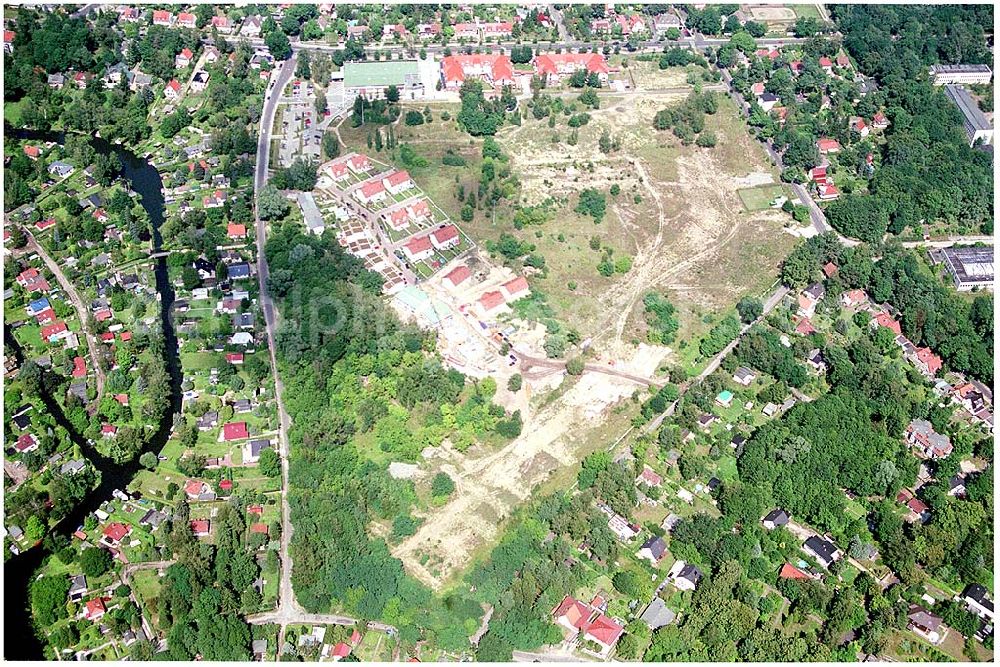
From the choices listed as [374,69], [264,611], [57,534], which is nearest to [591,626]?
[264,611]

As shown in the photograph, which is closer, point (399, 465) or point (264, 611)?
point (264, 611)

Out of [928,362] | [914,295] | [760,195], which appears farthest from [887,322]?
[760,195]

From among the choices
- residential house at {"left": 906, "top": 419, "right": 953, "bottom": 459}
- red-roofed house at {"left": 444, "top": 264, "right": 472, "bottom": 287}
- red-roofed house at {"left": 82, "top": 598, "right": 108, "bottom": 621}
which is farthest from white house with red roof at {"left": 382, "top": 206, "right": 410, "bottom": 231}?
residential house at {"left": 906, "top": 419, "right": 953, "bottom": 459}

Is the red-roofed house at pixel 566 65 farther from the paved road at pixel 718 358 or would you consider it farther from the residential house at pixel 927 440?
the residential house at pixel 927 440

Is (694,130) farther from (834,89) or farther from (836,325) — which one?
(836,325)

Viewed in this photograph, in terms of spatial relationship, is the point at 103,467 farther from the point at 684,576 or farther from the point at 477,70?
the point at 477,70

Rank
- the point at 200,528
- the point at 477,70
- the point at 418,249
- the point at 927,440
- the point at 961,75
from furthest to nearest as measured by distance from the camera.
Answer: the point at 961,75 → the point at 477,70 → the point at 418,249 → the point at 927,440 → the point at 200,528
